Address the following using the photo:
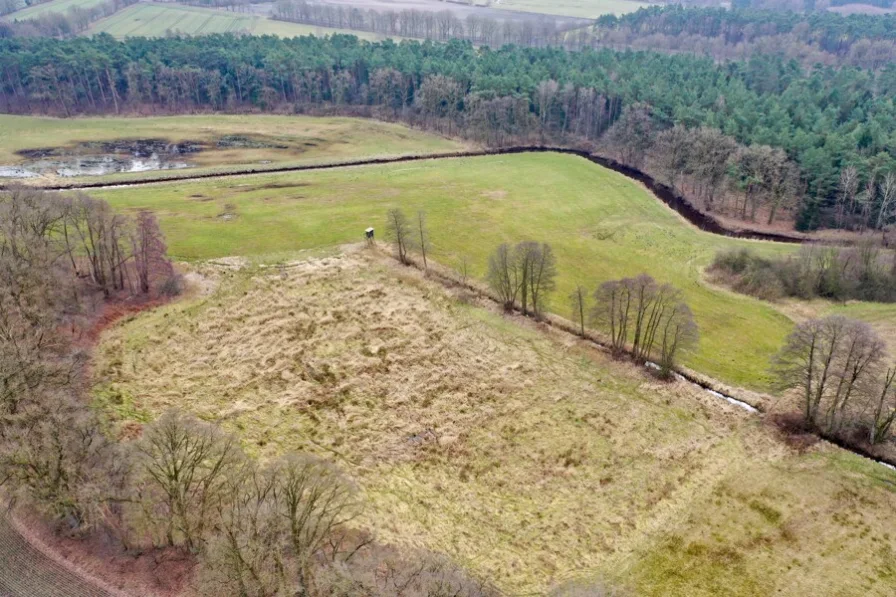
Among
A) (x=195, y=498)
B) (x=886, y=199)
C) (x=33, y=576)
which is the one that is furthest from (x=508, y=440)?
(x=886, y=199)

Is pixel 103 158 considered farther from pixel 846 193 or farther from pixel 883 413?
pixel 846 193

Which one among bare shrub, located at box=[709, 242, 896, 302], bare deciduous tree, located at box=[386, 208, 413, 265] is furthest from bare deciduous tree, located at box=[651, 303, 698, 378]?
bare deciduous tree, located at box=[386, 208, 413, 265]

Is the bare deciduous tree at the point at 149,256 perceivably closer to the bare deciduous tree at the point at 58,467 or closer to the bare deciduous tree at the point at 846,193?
the bare deciduous tree at the point at 58,467

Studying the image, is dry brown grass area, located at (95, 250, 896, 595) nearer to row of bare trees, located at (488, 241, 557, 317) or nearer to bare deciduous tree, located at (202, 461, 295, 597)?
row of bare trees, located at (488, 241, 557, 317)

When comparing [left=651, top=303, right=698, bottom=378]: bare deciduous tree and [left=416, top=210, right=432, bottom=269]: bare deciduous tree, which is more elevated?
[left=416, top=210, right=432, bottom=269]: bare deciduous tree

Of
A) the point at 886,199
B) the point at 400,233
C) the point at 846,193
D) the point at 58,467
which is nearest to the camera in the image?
the point at 58,467

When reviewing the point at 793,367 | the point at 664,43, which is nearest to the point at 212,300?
the point at 793,367
